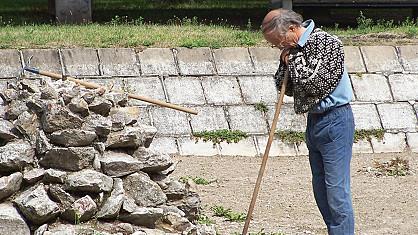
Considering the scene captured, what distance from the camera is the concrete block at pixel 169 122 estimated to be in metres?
9.89

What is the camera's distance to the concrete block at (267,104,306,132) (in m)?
10.2

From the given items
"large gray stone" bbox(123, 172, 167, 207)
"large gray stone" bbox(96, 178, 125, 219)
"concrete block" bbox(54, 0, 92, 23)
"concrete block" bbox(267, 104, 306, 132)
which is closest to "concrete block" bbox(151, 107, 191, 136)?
"concrete block" bbox(267, 104, 306, 132)

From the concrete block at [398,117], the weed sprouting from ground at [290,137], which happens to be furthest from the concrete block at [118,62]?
the concrete block at [398,117]

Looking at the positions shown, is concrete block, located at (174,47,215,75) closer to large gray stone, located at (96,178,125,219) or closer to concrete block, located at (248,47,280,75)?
concrete block, located at (248,47,280,75)

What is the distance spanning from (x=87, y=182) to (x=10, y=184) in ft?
1.58

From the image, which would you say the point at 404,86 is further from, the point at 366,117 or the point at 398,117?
the point at 366,117

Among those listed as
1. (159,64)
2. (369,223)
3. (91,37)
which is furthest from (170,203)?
(91,37)

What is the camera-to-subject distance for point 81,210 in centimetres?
559

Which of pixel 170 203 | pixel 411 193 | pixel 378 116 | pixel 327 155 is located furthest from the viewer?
pixel 378 116

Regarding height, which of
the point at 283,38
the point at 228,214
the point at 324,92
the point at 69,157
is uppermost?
the point at 283,38

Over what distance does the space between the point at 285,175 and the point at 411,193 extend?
1.33 metres

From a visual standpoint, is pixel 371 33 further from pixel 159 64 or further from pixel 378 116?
pixel 159 64

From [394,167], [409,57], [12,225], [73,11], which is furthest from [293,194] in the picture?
[73,11]

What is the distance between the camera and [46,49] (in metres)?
10.4
